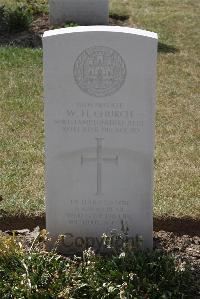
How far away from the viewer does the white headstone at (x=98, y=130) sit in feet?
14.1

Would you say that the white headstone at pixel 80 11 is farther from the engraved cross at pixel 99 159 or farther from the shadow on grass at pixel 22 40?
the engraved cross at pixel 99 159

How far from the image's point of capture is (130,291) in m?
4.05

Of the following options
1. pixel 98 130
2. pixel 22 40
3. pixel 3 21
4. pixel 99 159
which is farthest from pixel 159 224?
pixel 3 21

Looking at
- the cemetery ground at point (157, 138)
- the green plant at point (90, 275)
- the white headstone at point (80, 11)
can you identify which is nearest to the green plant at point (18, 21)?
the cemetery ground at point (157, 138)

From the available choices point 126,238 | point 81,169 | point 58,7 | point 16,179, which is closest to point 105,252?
point 126,238

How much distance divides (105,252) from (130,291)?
0.66 meters

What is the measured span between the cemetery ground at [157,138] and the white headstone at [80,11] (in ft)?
1.29

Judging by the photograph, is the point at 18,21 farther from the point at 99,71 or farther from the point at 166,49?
the point at 99,71

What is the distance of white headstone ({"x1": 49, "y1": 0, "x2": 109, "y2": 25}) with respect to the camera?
12.1 m

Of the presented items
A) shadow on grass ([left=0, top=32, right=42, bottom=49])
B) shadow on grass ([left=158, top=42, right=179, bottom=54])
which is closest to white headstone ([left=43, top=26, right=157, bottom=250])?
shadow on grass ([left=0, top=32, right=42, bottom=49])

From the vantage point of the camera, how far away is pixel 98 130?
4469mm

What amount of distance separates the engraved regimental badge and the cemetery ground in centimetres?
113

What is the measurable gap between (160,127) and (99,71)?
11.5 ft

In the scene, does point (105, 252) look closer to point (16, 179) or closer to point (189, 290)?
point (189, 290)
